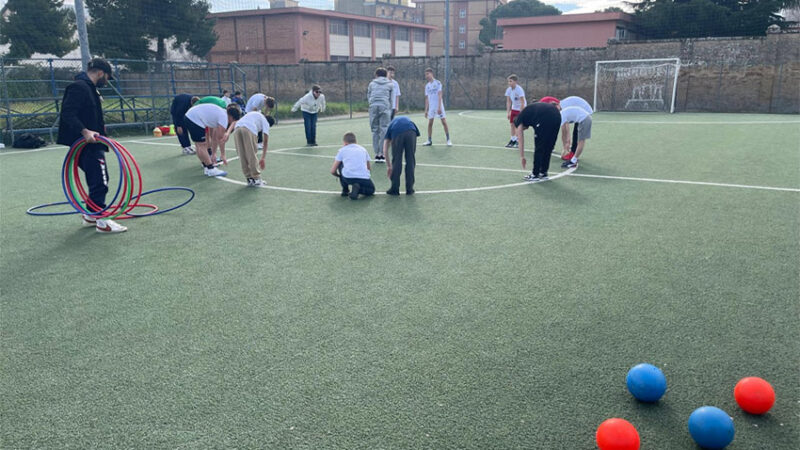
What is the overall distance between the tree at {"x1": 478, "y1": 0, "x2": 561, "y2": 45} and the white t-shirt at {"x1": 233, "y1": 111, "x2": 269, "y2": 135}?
7005 centimetres

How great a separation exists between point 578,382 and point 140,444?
2.35 m

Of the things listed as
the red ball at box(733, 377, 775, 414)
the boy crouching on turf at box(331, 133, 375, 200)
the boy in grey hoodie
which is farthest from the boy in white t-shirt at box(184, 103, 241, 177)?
the red ball at box(733, 377, 775, 414)

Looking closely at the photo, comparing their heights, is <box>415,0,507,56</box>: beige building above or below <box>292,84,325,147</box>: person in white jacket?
above

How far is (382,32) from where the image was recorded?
55.8 meters

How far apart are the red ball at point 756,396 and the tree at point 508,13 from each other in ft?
251

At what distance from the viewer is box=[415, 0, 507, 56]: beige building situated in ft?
260

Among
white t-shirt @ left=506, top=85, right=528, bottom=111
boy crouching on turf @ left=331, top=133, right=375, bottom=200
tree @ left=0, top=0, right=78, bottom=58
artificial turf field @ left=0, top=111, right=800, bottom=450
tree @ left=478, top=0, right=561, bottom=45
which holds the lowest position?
artificial turf field @ left=0, top=111, right=800, bottom=450

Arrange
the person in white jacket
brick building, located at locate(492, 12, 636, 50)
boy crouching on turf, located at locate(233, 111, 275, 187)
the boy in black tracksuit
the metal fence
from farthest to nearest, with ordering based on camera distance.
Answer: brick building, located at locate(492, 12, 636, 50) < the metal fence < the person in white jacket < boy crouching on turf, located at locate(233, 111, 275, 187) < the boy in black tracksuit

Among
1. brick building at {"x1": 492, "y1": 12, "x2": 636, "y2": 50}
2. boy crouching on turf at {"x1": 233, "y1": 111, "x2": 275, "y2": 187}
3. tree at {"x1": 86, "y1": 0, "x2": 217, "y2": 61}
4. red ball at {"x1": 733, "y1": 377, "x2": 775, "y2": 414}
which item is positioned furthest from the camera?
brick building at {"x1": 492, "y1": 12, "x2": 636, "y2": 50}

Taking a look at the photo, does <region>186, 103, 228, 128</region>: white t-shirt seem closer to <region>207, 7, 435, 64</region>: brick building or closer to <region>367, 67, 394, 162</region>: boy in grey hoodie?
<region>367, 67, 394, 162</region>: boy in grey hoodie

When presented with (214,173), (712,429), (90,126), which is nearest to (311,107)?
(214,173)

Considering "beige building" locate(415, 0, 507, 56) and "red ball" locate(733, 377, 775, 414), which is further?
"beige building" locate(415, 0, 507, 56)

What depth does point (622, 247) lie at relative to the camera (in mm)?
5758

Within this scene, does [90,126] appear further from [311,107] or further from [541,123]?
[311,107]
